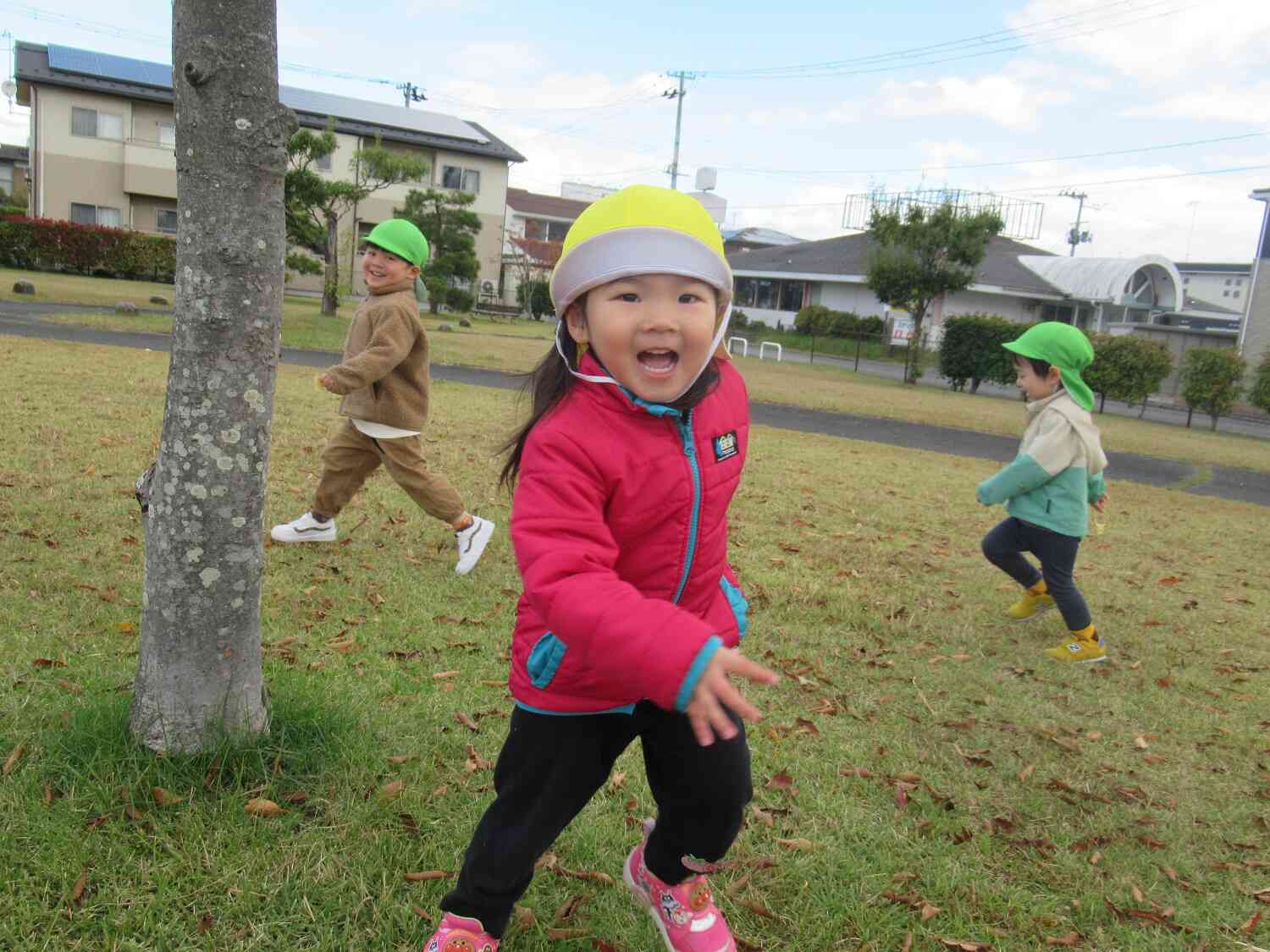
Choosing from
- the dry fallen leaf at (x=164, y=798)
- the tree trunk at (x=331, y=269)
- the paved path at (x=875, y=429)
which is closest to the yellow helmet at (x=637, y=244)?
the dry fallen leaf at (x=164, y=798)

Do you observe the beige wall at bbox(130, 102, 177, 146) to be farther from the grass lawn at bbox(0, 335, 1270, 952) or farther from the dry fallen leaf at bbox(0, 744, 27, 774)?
the dry fallen leaf at bbox(0, 744, 27, 774)

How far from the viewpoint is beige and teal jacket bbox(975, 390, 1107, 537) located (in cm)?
487

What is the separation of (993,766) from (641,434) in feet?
7.75

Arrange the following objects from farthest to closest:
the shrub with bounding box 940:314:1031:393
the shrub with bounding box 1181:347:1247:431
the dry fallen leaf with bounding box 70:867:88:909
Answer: the shrub with bounding box 940:314:1031:393 → the shrub with bounding box 1181:347:1247:431 → the dry fallen leaf with bounding box 70:867:88:909

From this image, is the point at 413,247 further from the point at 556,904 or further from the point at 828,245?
the point at 828,245

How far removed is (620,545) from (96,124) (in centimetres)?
4274

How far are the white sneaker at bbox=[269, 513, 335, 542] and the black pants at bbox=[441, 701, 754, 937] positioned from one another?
132 inches

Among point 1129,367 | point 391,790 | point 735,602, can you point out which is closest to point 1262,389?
point 1129,367

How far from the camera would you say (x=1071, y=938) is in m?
2.60

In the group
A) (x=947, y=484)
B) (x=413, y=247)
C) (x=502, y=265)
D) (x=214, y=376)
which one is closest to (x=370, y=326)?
(x=413, y=247)

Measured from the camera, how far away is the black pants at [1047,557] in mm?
4934

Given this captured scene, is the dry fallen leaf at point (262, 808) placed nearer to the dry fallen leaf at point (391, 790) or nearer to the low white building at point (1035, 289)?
Answer: the dry fallen leaf at point (391, 790)

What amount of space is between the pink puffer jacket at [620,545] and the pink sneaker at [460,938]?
53 centimetres

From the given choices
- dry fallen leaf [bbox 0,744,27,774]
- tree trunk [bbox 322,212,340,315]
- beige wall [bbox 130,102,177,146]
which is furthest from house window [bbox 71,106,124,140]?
dry fallen leaf [bbox 0,744,27,774]
